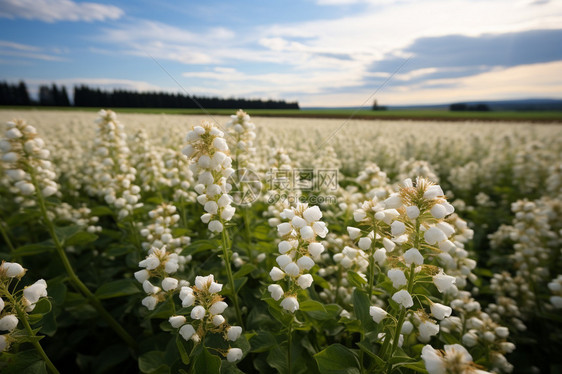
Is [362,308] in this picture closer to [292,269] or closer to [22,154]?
[292,269]

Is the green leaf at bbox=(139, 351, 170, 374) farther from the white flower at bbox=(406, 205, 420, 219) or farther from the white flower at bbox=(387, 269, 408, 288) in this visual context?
the white flower at bbox=(406, 205, 420, 219)

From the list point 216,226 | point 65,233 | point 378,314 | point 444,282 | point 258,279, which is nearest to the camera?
point 444,282

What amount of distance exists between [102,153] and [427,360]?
19.4 ft

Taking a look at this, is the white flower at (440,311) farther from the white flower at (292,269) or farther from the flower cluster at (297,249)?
the white flower at (292,269)

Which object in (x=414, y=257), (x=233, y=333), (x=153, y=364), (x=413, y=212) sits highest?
(x=413, y=212)

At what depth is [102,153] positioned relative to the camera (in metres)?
5.32

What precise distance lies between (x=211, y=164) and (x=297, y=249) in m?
1.14

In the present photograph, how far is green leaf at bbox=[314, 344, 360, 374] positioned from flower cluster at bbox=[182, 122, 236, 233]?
5.02 feet

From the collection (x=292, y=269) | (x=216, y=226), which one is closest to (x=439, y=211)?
(x=292, y=269)

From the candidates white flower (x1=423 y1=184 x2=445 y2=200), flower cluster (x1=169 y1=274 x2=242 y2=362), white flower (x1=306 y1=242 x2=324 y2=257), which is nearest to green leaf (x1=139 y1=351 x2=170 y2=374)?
flower cluster (x1=169 y1=274 x2=242 y2=362)

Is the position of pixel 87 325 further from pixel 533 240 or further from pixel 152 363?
pixel 533 240

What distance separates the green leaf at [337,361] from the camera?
7.73 feet

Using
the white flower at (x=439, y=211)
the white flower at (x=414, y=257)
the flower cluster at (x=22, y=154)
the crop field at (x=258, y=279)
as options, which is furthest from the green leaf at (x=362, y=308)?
the flower cluster at (x=22, y=154)

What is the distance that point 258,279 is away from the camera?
5000 millimetres
